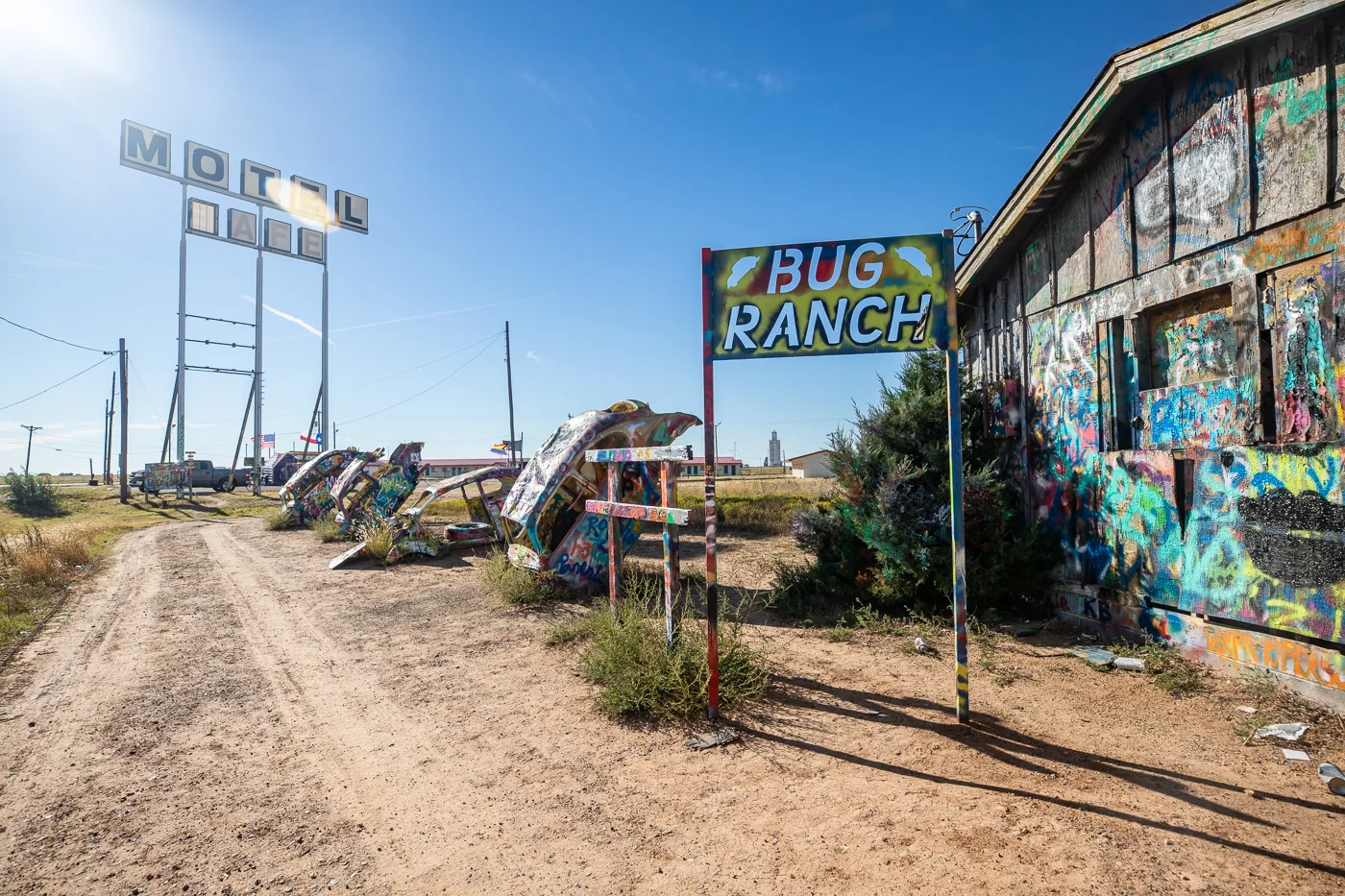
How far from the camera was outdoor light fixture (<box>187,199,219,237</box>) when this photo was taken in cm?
3753

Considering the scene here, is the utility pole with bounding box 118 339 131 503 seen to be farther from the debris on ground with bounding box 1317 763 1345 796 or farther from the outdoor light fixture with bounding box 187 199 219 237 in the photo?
the debris on ground with bounding box 1317 763 1345 796

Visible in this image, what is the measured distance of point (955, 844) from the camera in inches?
116

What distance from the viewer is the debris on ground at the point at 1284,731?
13.1 feet

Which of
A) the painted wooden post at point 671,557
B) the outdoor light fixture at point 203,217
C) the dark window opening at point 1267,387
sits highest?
the outdoor light fixture at point 203,217

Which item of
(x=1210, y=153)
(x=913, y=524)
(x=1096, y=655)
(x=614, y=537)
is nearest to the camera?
(x=1210, y=153)

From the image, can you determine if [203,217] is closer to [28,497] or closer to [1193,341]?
[28,497]

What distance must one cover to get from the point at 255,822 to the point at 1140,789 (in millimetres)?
4482

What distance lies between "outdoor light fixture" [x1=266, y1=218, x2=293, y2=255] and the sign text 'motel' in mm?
58

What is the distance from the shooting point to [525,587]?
27.7ft

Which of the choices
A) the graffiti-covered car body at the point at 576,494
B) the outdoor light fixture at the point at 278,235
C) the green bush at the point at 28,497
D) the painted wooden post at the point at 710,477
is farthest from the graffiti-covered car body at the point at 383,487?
the outdoor light fixture at the point at 278,235

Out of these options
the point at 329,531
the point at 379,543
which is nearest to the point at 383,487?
the point at 329,531

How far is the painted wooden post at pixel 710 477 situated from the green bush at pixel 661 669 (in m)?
0.21

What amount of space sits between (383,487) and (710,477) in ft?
48.7

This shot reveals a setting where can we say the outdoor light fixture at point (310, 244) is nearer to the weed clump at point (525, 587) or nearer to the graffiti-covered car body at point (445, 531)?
the graffiti-covered car body at point (445, 531)
